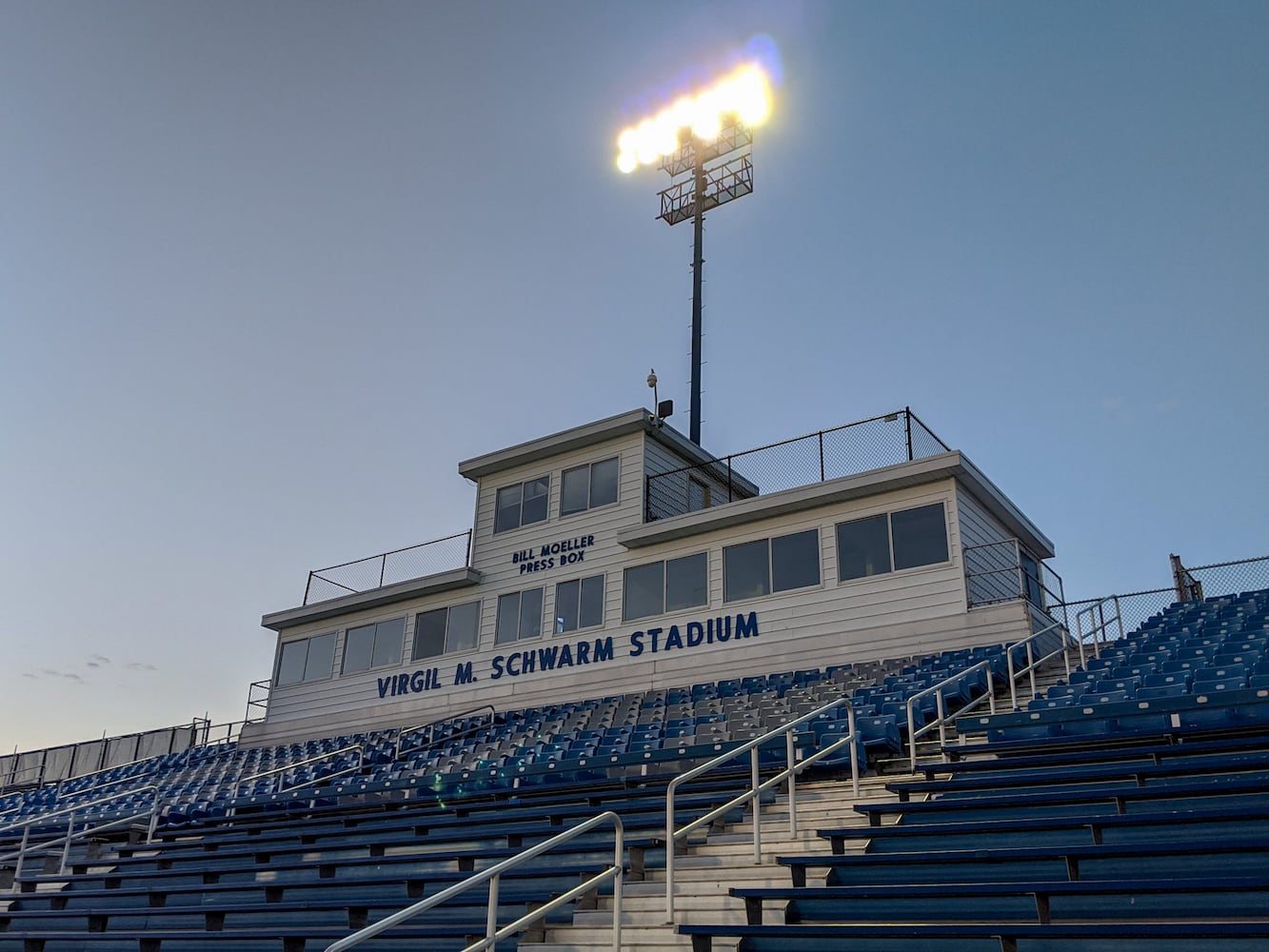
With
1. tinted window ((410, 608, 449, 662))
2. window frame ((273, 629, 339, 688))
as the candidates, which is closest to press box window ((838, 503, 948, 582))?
tinted window ((410, 608, 449, 662))

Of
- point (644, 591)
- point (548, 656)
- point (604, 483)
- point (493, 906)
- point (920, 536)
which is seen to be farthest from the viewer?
point (604, 483)

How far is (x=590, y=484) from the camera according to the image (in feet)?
65.5

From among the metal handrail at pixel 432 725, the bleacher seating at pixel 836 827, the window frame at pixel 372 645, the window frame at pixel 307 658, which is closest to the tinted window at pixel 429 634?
the window frame at pixel 372 645

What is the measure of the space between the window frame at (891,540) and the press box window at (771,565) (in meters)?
0.35

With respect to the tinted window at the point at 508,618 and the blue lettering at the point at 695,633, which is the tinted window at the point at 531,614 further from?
the blue lettering at the point at 695,633

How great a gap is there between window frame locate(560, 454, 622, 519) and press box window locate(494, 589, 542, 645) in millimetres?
1624

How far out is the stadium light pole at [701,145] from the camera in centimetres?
2386

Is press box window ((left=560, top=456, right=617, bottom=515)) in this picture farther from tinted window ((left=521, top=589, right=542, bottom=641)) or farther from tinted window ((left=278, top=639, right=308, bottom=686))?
tinted window ((left=278, top=639, right=308, bottom=686))

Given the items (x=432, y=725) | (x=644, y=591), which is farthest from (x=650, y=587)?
(x=432, y=725)

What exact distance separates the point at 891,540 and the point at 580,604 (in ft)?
19.0

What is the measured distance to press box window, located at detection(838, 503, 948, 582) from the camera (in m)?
15.6

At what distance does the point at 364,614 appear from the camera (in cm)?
2247

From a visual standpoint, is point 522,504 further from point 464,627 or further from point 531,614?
point 464,627

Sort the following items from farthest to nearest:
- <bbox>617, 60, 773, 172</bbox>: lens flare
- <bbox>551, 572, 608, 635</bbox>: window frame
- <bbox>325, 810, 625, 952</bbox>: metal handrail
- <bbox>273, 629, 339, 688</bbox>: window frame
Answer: <bbox>617, 60, 773, 172</bbox>: lens flare
<bbox>273, 629, 339, 688</bbox>: window frame
<bbox>551, 572, 608, 635</bbox>: window frame
<bbox>325, 810, 625, 952</bbox>: metal handrail
